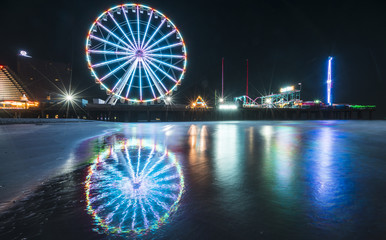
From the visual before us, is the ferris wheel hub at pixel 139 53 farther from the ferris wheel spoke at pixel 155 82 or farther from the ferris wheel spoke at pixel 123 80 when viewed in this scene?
the ferris wheel spoke at pixel 155 82

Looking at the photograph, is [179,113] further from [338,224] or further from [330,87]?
[330,87]

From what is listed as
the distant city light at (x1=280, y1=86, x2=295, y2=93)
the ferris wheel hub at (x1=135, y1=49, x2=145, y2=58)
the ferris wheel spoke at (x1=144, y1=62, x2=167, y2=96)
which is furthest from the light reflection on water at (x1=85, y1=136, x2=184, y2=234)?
the distant city light at (x1=280, y1=86, x2=295, y2=93)

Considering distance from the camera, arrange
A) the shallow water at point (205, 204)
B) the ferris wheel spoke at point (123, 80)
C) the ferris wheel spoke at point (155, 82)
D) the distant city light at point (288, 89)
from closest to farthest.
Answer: the shallow water at point (205, 204), the ferris wheel spoke at point (123, 80), the ferris wheel spoke at point (155, 82), the distant city light at point (288, 89)

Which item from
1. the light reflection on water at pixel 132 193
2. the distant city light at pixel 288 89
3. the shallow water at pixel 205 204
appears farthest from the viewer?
the distant city light at pixel 288 89

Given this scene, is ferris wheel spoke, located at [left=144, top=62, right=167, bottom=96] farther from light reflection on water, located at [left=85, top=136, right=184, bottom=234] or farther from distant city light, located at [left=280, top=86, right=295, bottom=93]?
distant city light, located at [left=280, top=86, right=295, bottom=93]

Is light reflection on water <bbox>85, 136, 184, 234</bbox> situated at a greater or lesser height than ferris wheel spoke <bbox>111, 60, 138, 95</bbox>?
lesser

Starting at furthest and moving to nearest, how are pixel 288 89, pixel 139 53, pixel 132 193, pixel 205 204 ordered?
pixel 288 89 → pixel 139 53 → pixel 132 193 → pixel 205 204

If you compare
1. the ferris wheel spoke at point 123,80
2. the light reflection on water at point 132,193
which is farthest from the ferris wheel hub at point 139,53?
the light reflection on water at point 132,193

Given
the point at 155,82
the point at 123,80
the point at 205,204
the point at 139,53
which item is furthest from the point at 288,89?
the point at 205,204

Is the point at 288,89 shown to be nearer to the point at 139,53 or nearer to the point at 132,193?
the point at 139,53

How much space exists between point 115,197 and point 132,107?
3595cm

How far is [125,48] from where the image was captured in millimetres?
32656

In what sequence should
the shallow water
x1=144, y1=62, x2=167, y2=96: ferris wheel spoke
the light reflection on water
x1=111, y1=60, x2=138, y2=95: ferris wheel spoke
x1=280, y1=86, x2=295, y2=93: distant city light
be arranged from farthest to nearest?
x1=280, y1=86, x2=295, y2=93: distant city light < x1=144, y1=62, x2=167, y2=96: ferris wheel spoke < x1=111, y1=60, x2=138, y2=95: ferris wheel spoke < the light reflection on water < the shallow water

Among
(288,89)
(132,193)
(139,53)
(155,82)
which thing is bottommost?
(132,193)
